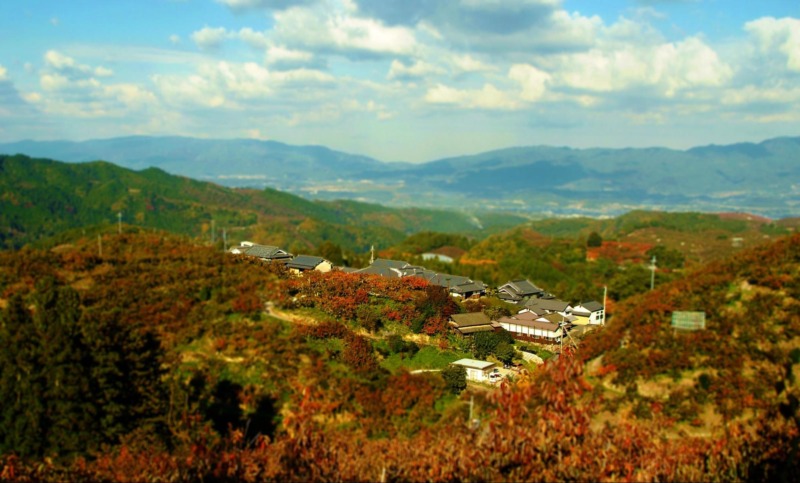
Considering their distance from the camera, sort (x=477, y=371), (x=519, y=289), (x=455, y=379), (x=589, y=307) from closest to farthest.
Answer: (x=455, y=379), (x=477, y=371), (x=589, y=307), (x=519, y=289)

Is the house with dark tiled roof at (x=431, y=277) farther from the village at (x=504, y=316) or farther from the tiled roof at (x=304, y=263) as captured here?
the tiled roof at (x=304, y=263)

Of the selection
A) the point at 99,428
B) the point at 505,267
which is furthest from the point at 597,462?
the point at 505,267

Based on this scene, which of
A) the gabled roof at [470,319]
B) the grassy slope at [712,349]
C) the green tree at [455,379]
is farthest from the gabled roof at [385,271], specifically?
the grassy slope at [712,349]

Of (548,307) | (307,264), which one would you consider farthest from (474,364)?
(307,264)

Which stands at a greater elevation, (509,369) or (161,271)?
(161,271)

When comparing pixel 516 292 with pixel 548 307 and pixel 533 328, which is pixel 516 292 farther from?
pixel 533 328

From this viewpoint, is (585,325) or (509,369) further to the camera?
(585,325)

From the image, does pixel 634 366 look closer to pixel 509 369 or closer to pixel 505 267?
pixel 509 369
